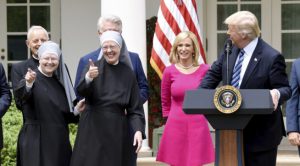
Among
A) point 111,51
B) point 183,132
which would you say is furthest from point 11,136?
point 111,51

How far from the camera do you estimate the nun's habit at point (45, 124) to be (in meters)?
7.60

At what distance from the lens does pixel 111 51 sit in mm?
7102

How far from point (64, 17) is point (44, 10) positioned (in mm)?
734

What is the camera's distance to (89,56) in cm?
797

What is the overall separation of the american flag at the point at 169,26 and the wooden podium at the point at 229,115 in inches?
158

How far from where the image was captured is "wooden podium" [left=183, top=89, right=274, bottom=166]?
6.38 meters

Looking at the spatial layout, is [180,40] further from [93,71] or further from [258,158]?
[258,158]

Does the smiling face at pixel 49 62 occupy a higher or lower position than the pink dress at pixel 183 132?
higher

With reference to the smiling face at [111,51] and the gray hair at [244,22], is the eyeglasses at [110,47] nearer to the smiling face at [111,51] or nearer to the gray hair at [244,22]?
the smiling face at [111,51]

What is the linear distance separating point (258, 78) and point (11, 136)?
12.5 feet

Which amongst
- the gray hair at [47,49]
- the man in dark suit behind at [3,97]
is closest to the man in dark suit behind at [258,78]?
the gray hair at [47,49]

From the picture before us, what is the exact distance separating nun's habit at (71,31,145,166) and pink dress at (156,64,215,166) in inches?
46.0

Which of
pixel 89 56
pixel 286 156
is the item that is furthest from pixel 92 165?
pixel 286 156

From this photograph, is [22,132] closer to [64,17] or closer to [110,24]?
[110,24]
